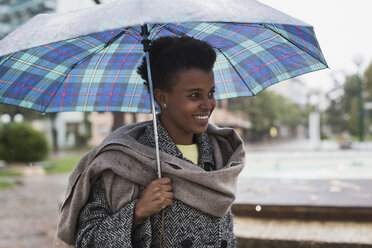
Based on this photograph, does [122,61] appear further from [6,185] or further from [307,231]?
[6,185]

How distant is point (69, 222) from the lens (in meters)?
1.75

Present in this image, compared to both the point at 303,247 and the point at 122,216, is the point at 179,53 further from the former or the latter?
the point at 303,247

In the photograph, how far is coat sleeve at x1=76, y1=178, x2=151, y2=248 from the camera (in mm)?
1641

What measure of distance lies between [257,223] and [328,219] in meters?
0.61

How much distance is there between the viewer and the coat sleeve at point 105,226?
1.64 meters

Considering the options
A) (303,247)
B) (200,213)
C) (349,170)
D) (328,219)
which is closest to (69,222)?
(200,213)

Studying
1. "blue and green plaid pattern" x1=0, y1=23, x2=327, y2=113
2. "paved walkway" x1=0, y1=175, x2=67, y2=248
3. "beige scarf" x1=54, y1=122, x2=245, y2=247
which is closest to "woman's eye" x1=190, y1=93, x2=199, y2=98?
"beige scarf" x1=54, y1=122, x2=245, y2=247

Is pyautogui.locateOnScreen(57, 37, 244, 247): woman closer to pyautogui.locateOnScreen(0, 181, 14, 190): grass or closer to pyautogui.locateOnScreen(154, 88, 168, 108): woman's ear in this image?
pyautogui.locateOnScreen(154, 88, 168, 108): woman's ear

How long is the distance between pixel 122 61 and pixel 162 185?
0.94 metres

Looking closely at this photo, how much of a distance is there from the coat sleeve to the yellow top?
15.7 inches

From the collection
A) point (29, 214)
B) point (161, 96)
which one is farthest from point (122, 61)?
point (29, 214)

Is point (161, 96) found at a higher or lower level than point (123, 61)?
lower

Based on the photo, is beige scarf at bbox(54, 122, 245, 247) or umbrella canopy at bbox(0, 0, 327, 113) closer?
beige scarf at bbox(54, 122, 245, 247)

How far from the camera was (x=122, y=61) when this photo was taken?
2.32 metres
